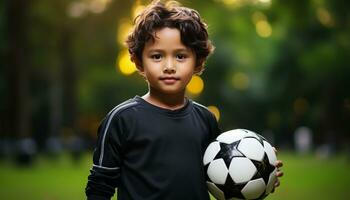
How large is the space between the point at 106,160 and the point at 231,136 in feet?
2.90

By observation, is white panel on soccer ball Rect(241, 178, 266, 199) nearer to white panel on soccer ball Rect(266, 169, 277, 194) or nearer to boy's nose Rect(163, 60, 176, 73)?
white panel on soccer ball Rect(266, 169, 277, 194)

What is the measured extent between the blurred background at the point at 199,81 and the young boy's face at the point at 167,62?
35.9 inches

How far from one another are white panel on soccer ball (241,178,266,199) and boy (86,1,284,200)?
0.98 ft

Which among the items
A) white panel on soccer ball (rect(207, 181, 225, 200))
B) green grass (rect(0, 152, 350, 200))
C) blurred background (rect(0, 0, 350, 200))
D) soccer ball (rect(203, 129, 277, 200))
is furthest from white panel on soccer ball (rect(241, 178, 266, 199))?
green grass (rect(0, 152, 350, 200))

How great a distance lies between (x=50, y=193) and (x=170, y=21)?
849cm

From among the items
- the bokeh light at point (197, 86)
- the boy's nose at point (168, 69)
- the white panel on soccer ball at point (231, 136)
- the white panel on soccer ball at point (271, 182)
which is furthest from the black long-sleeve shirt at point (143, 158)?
the bokeh light at point (197, 86)

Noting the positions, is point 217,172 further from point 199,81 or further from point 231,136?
point 199,81

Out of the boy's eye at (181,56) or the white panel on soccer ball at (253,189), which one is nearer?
the boy's eye at (181,56)

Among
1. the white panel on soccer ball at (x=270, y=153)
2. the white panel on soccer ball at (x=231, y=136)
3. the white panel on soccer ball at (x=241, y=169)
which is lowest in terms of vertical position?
the white panel on soccer ball at (x=241, y=169)

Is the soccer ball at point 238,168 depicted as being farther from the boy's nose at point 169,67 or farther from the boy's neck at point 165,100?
the boy's nose at point 169,67

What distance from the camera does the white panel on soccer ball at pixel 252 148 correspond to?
13.2ft

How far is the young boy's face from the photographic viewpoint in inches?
144

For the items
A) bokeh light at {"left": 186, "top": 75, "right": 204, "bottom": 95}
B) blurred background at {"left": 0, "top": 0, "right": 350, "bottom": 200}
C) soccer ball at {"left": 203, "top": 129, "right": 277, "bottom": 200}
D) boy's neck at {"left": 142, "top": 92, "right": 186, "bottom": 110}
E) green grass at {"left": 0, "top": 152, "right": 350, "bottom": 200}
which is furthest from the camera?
bokeh light at {"left": 186, "top": 75, "right": 204, "bottom": 95}

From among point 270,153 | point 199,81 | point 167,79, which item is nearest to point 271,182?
point 270,153
